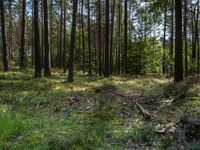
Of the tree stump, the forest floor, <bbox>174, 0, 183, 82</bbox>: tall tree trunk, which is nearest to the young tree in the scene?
the forest floor

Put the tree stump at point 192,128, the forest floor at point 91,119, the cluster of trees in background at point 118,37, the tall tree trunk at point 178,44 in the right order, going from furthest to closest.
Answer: the cluster of trees in background at point 118,37 → the tall tree trunk at point 178,44 → the tree stump at point 192,128 → the forest floor at point 91,119

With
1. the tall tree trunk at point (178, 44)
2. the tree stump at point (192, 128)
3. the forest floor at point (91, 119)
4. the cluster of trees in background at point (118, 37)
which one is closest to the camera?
the forest floor at point (91, 119)

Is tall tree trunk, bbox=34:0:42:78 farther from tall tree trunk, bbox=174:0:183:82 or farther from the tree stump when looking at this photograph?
the tree stump

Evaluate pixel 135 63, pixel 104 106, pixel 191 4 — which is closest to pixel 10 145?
pixel 104 106

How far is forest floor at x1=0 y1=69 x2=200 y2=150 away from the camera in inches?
316

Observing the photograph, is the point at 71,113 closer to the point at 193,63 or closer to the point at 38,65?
the point at 38,65

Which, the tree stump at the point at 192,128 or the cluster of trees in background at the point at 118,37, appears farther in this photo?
the cluster of trees in background at the point at 118,37

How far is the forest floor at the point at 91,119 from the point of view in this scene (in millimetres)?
8039

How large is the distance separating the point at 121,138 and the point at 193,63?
3259 cm

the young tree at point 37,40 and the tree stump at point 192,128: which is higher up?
the young tree at point 37,40

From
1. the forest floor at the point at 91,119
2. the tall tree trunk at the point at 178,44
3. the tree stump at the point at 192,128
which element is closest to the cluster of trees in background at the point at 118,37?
the tall tree trunk at the point at 178,44

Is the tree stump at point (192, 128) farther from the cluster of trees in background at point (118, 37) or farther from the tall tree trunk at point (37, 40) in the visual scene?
the tall tree trunk at point (37, 40)

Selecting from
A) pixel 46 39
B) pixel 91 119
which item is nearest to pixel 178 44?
pixel 46 39

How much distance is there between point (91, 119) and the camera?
405 inches
